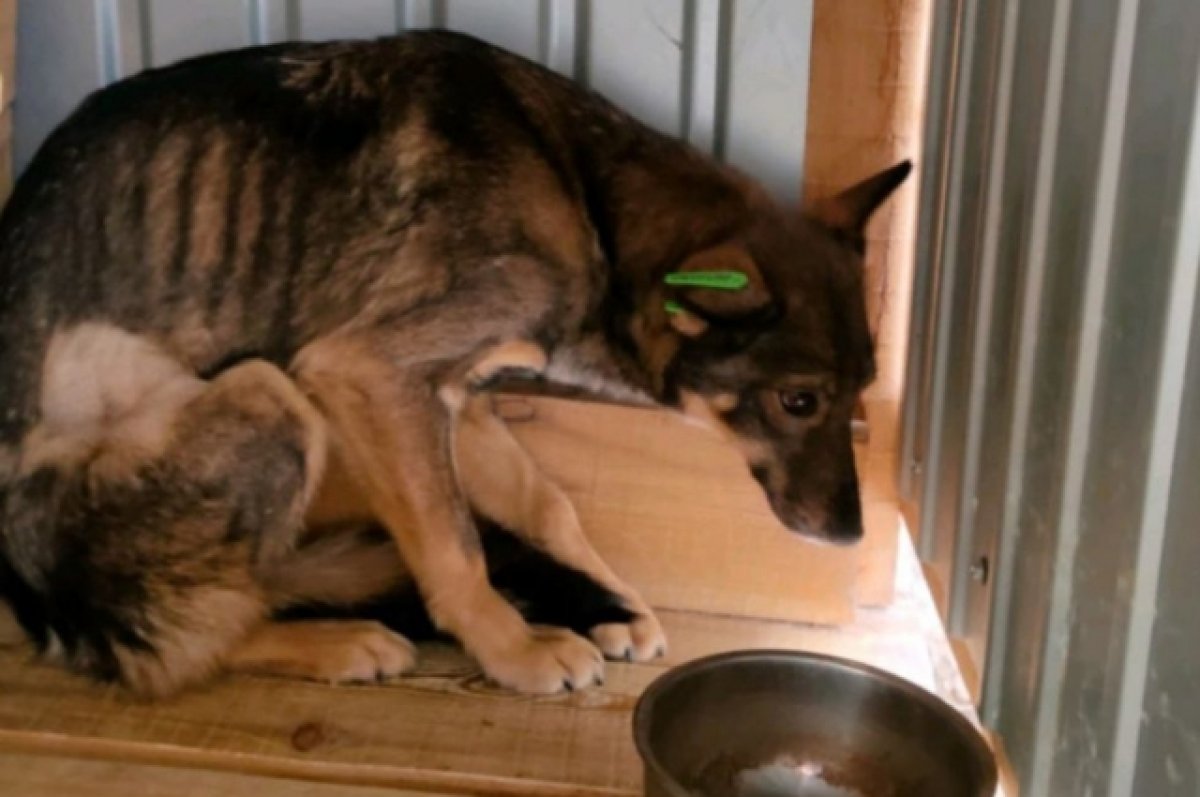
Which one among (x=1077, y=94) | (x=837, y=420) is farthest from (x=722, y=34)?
(x=1077, y=94)

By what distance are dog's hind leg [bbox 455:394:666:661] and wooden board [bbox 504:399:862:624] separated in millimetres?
54

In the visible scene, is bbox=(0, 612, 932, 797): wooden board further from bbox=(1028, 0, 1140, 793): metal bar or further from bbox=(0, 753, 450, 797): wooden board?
bbox=(1028, 0, 1140, 793): metal bar

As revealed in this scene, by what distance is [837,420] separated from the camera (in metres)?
1.73

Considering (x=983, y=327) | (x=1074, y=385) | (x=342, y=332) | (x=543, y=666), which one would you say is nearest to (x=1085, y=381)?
(x=1074, y=385)

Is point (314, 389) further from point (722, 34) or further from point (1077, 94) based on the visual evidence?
point (1077, 94)

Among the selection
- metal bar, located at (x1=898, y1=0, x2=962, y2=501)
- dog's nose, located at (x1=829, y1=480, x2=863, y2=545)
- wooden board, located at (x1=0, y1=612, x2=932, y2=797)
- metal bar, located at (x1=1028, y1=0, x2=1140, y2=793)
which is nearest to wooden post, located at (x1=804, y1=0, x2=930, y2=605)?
metal bar, located at (x1=898, y1=0, x2=962, y2=501)

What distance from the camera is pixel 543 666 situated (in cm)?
176

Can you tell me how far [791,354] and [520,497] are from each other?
0.53 m

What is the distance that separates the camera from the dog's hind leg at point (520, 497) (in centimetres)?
197

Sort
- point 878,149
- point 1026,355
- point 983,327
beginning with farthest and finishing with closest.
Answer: point 878,149 → point 983,327 → point 1026,355

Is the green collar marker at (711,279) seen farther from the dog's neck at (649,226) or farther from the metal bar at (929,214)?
the metal bar at (929,214)

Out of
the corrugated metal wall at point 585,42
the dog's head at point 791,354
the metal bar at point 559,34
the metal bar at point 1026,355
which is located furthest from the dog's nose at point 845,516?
the metal bar at point 559,34

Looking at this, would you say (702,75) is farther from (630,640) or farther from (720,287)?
(630,640)

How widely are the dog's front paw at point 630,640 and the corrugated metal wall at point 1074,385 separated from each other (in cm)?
40
